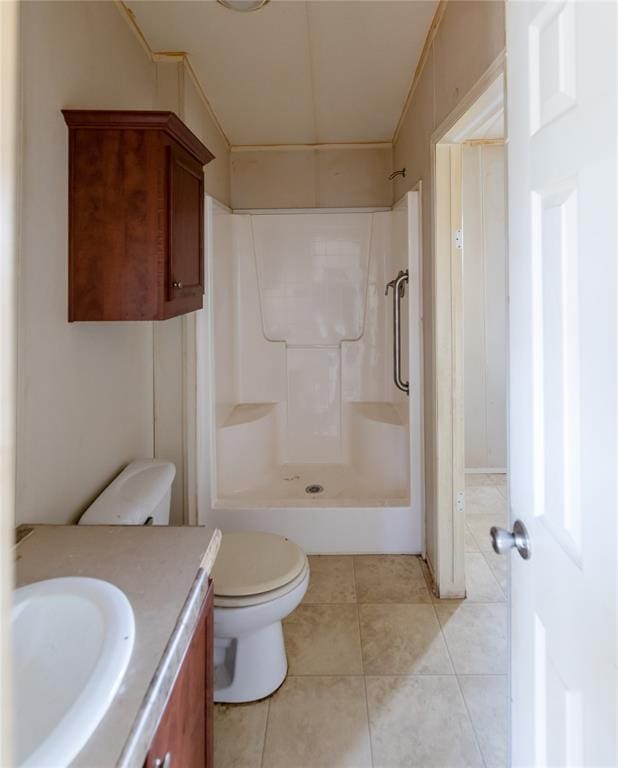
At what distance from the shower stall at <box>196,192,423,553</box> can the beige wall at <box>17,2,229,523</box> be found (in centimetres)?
112

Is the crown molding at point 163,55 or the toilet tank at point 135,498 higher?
the crown molding at point 163,55

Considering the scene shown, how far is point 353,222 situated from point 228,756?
2983mm

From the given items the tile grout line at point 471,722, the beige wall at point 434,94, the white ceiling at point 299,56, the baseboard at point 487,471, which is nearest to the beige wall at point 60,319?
the white ceiling at point 299,56

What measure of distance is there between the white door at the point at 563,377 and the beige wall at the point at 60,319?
1135mm

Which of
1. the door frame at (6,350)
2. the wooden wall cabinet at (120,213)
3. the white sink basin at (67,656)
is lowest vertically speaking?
the white sink basin at (67,656)

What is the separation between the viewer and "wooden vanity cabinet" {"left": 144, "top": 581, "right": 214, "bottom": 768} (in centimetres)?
77

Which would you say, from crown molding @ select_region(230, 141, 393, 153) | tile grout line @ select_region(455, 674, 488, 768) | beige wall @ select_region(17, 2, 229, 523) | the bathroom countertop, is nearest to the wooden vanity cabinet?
the bathroom countertop

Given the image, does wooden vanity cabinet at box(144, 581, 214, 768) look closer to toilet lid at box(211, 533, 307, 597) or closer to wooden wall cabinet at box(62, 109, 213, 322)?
toilet lid at box(211, 533, 307, 597)

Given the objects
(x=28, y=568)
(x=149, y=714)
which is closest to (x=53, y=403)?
(x=28, y=568)

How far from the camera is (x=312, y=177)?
Result: 340 centimetres

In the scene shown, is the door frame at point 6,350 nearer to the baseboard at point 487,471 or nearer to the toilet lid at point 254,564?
the toilet lid at point 254,564

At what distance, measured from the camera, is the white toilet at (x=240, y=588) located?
1.56 metres

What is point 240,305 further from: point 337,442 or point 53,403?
point 53,403

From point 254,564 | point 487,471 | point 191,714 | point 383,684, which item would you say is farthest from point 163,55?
point 487,471
